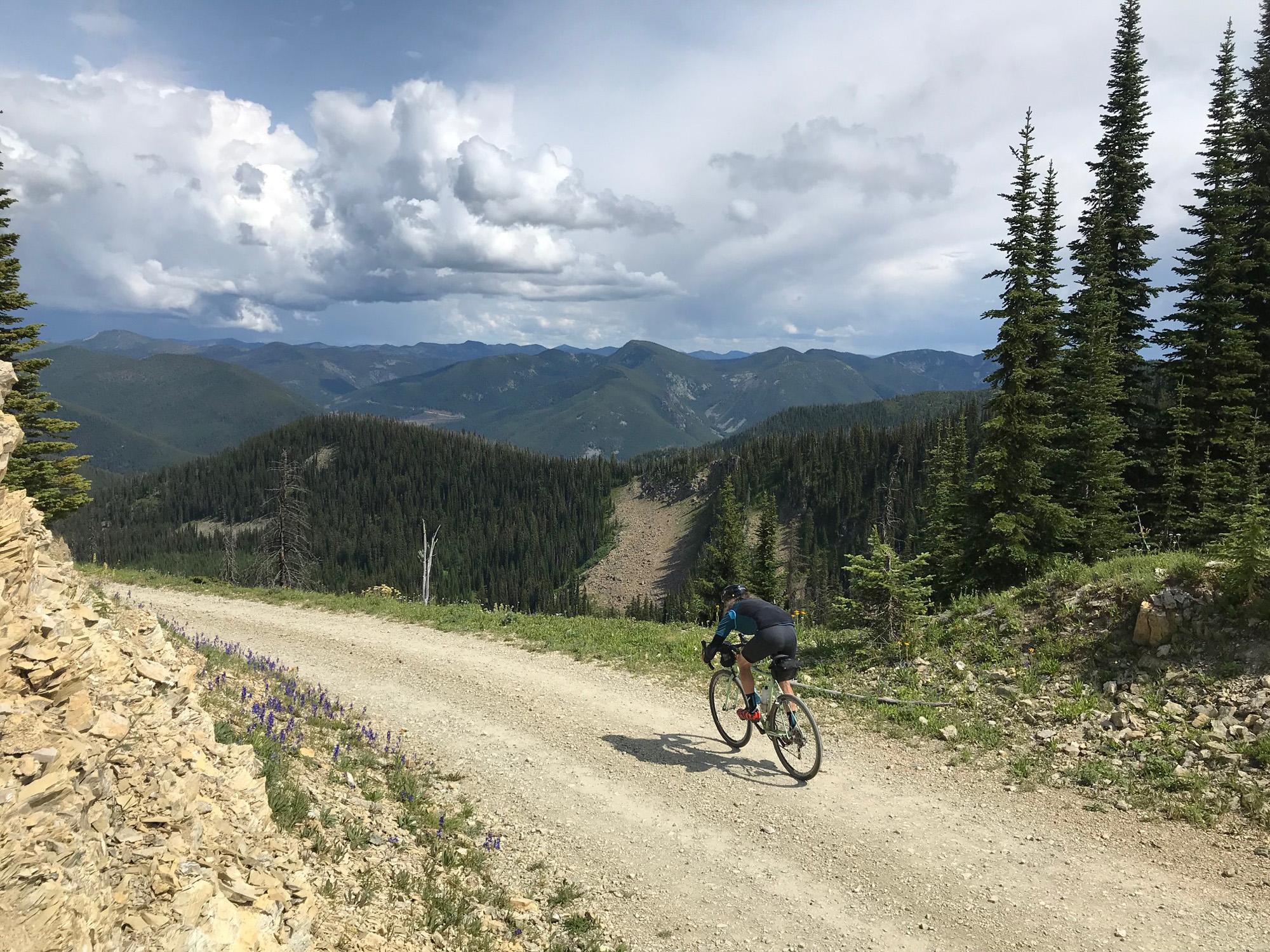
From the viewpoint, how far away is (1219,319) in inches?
1008

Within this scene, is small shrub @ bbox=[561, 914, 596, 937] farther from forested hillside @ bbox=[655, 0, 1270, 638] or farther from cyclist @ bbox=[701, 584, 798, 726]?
forested hillside @ bbox=[655, 0, 1270, 638]

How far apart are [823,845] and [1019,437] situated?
61.8 ft

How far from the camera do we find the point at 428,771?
10539 mm

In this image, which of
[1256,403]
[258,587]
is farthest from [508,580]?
[1256,403]

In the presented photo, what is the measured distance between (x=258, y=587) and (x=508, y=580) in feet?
509

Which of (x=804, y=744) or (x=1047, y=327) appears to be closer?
(x=804, y=744)

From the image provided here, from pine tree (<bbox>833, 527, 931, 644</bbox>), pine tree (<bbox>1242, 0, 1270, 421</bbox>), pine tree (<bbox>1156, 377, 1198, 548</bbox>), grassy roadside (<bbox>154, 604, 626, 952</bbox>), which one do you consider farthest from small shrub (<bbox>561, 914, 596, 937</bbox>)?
pine tree (<bbox>1242, 0, 1270, 421</bbox>)

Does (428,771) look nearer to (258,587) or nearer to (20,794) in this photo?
(20,794)

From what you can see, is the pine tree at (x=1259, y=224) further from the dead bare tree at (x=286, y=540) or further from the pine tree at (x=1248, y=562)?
the dead bare tree at (x=286, y=540)

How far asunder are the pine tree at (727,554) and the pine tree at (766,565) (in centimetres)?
128

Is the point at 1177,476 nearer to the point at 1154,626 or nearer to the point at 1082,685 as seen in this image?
the point at 1154,626

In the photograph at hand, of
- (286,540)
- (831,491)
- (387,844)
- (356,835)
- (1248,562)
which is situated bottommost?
(286,540)

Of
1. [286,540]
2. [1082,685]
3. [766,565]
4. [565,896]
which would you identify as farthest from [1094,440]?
[286,540]

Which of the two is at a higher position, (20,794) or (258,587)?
(20,794)
